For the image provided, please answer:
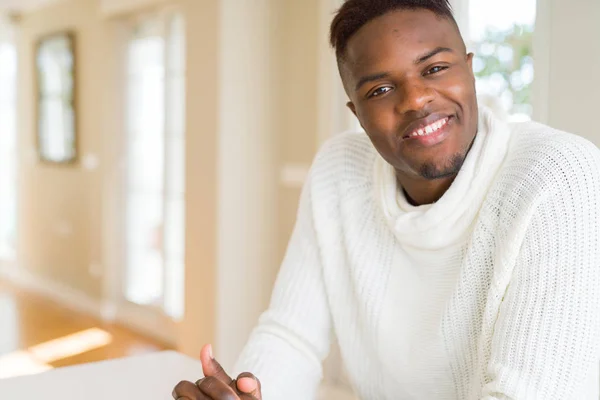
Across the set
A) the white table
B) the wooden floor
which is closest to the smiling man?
the white table

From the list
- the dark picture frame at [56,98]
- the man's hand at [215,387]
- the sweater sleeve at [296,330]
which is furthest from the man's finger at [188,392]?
the dark picture frame at [56,98]

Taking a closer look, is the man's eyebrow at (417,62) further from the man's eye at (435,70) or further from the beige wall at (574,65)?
the beige wall at (574,65)

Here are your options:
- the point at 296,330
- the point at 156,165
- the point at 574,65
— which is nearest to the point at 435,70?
the point at 296,330

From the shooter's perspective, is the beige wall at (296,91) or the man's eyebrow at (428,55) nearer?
the man's eyebrow at (428,55)

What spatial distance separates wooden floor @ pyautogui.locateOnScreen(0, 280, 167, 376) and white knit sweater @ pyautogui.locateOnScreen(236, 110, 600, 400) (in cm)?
288

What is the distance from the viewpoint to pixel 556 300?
2.97 feet

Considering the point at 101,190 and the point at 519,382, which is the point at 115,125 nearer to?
the point at 101,190

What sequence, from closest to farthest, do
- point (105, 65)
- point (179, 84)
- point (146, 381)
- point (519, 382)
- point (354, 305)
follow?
point (519, 382) < point (146, 381) < point (354, 305) < point (179, 84) < point (105, 65)

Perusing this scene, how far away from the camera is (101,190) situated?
16.4 feet

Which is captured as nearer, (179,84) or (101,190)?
(179,84)

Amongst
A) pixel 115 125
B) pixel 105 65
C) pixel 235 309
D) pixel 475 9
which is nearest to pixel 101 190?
pixel 115 125

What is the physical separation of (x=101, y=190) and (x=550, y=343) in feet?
14.7

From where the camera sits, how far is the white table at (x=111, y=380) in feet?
3.21

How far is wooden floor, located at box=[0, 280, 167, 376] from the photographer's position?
13.5 feet
